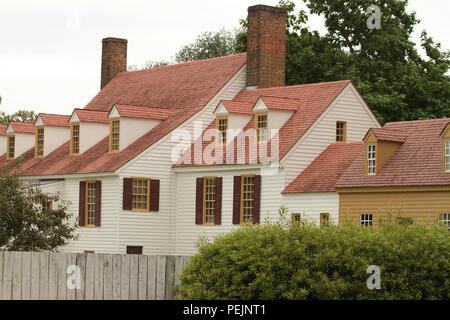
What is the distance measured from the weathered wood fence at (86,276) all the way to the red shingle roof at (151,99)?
728 inches

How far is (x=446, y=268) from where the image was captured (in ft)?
72.3

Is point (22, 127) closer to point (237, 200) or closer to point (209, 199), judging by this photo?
point (209, 199)

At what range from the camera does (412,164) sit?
36.9 metres

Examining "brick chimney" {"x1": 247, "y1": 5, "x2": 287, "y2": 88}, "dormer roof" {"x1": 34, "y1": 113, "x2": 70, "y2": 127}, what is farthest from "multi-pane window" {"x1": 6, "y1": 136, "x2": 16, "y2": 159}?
"brick chimney" {"x1": 247, "y1": 5, "x2": 287, "y2": 88}

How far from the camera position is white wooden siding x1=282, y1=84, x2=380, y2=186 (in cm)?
4100

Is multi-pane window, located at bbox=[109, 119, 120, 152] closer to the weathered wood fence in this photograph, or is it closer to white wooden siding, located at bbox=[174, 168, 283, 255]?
white wooden siding, located at bbox=[174, 168, 283, 255]

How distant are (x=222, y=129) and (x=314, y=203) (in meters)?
7.13

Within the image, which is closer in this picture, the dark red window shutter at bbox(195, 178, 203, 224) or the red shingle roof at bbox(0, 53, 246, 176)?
the dark red window shutter at bbox(195, 178, 203, 224)

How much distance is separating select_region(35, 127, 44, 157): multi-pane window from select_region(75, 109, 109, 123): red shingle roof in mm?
3884

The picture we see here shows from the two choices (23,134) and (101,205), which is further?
(23,134)
